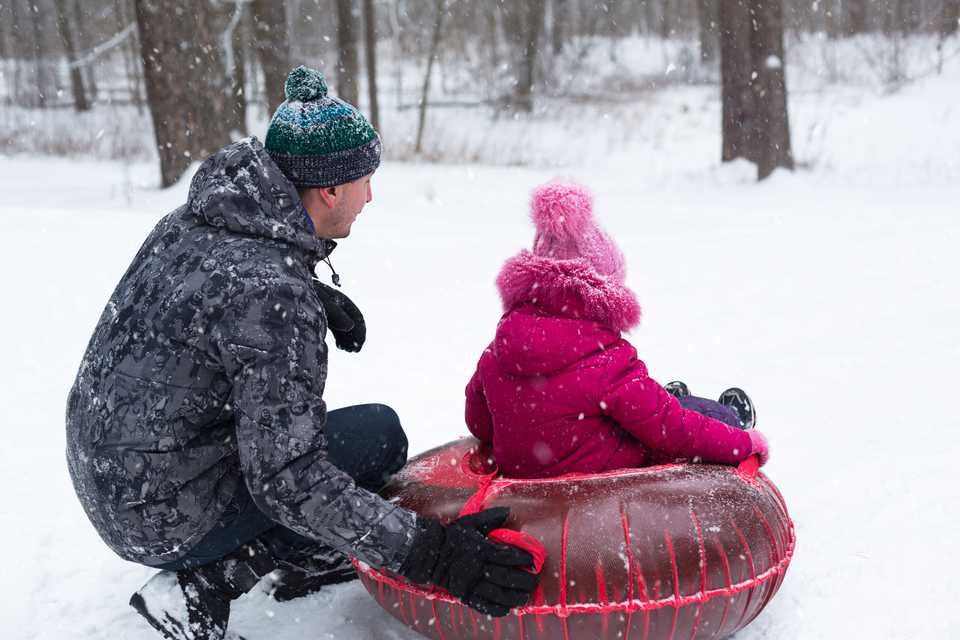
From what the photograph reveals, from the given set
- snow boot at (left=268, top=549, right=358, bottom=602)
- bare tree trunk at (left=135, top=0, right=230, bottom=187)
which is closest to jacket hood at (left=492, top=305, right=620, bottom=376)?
snow boot at (left=268, top=549, right=358, bottom=602)

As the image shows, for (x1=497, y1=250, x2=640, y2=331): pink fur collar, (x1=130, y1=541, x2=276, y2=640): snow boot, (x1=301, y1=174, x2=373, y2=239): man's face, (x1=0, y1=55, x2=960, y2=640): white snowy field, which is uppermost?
(x1=301, y1=174, x2=373, y2=239): man's face

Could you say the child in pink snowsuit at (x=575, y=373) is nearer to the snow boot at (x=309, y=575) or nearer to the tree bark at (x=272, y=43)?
the snow boot at (x=309, y=575)

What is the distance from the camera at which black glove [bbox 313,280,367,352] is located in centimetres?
255

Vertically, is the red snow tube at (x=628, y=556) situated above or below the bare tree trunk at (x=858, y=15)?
below

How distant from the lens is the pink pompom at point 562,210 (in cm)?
236

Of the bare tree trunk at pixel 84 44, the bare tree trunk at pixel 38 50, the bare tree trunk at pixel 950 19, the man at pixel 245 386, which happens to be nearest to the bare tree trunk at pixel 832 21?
the bare tree trunk at pixel 950 19

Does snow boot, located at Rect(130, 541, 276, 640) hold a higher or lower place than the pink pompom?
lower

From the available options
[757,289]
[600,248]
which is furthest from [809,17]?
[600,248]

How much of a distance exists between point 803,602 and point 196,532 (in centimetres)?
165

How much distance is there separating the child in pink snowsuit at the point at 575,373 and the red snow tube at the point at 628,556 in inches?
3.7

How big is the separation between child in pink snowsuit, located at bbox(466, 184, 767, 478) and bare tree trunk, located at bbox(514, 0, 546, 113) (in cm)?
2099

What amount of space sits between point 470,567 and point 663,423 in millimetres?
678

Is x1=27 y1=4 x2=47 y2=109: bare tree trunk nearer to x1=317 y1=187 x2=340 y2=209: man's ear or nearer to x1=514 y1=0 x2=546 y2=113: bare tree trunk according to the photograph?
x1=514 y1=0 x2=546 y2=113: bare tree trunk

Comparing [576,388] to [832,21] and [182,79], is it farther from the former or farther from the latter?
[832,21]
